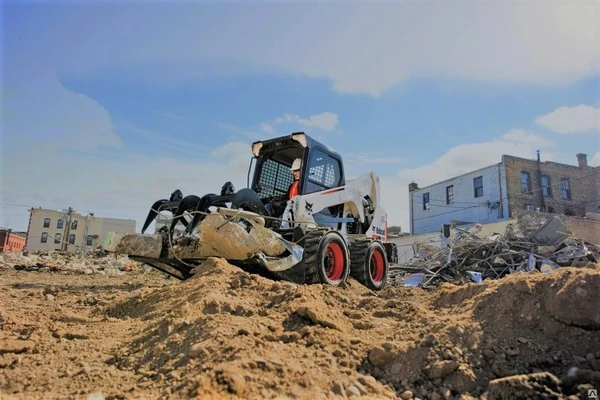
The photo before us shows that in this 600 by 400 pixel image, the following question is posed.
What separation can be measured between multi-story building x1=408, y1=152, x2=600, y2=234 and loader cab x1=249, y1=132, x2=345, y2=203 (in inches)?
878

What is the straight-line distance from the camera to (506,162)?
29.5 metres

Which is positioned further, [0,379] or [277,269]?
[277,269]

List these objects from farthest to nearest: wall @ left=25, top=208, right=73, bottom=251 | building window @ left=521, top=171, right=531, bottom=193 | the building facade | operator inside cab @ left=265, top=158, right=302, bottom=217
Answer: wall @ left=25, top=208, right=73, bottom=251 < the building facade < building window @ left=521, top=171, right=531, bottom=193 < operator inside cab @ left=265, top=158, right=302, bottom=217

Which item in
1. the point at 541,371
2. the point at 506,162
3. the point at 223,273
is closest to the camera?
the point at 541,371

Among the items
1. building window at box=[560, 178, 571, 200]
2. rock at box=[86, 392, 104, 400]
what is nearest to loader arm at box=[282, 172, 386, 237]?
rock at box=[86, 392, 104, 400]

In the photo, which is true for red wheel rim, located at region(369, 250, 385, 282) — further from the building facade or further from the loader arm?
the building facade

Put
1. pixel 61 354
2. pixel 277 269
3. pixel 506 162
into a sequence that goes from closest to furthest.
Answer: pixel 61 354
pixel 277 269
pixel 506 162

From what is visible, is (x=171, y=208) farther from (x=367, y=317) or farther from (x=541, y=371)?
(x=541, y=371)

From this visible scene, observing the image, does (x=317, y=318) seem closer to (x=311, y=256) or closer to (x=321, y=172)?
(x=311, y=256)

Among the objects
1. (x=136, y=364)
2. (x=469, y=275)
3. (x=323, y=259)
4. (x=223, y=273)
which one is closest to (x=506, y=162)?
(x=469, y=275)

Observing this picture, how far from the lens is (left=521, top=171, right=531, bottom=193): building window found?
29997 mm

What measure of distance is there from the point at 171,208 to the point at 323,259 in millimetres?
3135

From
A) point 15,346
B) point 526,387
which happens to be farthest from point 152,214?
point 526,387

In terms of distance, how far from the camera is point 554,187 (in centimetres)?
3127
